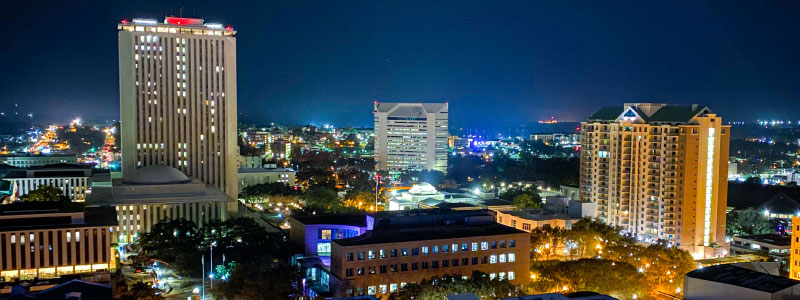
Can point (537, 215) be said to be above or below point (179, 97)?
below

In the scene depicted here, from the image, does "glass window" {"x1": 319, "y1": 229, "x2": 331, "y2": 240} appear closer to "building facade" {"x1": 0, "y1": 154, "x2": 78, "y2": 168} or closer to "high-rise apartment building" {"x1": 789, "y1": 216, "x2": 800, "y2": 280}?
"high-rise apartment building" {"x1": 789, "y1": 216, "x2": 800, "y2": 280}

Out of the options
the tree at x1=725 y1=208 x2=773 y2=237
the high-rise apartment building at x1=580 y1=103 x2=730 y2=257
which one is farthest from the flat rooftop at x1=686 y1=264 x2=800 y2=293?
the tree at x1=725 y1=208 x2=773 y2=237

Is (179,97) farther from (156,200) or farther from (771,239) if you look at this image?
(771,239)

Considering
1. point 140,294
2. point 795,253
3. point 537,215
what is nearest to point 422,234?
point 140,294

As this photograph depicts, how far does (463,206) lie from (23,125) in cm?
17995

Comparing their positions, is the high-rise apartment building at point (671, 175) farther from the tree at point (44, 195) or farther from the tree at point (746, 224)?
the tree at point (44, 195)

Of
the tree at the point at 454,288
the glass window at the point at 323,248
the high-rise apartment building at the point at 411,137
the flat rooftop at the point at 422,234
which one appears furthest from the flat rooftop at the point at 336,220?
the high-rise apartment building at the point at 411,137

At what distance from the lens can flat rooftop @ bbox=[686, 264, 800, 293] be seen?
26828 millimetres

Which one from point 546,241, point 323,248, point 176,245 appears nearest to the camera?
point 176,245

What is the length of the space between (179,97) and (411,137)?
59.3 metres

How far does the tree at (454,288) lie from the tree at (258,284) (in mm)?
4809

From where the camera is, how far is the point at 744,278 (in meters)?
28.3

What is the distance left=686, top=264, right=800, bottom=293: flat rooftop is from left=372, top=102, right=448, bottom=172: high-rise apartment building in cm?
7895

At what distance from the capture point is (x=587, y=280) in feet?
110
